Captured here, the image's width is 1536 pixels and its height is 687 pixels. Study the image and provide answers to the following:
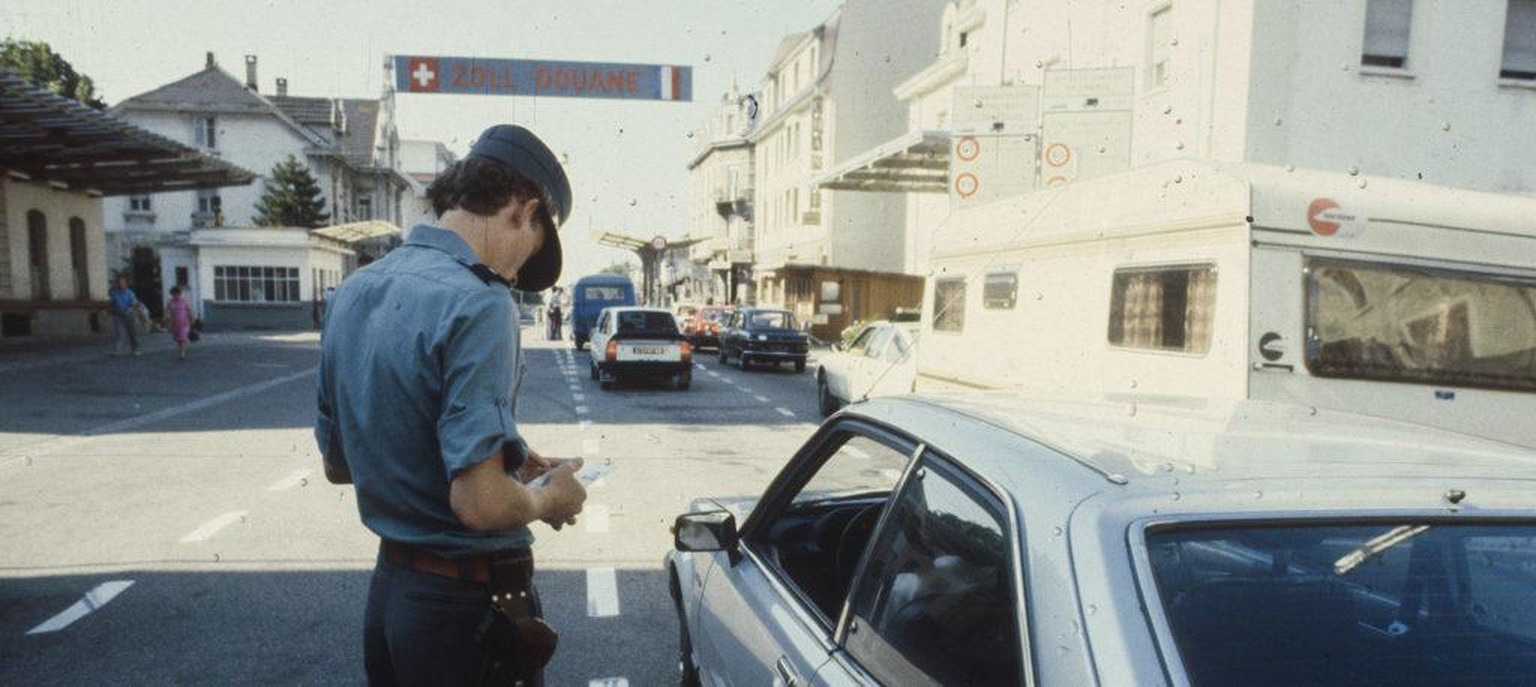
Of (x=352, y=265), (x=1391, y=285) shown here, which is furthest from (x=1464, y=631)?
(x=352, y=265)

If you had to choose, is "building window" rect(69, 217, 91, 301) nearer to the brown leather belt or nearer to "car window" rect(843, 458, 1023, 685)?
the brown leather belt

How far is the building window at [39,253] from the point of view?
89.4 ft

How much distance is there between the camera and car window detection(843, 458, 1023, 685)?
169 cm

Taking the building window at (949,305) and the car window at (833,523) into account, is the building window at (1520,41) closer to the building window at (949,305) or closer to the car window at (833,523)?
the building window at (949,305)

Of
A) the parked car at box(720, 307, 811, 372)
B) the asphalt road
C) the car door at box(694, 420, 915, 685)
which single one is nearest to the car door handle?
the car door at box(694, 420, 915, 685)

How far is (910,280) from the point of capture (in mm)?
35406

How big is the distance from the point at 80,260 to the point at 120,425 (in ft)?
76.2

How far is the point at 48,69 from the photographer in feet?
133

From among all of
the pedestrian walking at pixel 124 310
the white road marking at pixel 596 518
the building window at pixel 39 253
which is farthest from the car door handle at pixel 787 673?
the building window at pixel 39 253

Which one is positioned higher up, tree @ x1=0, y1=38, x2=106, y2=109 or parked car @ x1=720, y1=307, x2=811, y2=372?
tree @ x1=0, y1=38, x2=106, y2=109

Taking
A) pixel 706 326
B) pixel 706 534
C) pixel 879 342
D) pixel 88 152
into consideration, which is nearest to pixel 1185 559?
pixel 706 534

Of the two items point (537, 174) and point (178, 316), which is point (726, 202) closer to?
point (178, 316)

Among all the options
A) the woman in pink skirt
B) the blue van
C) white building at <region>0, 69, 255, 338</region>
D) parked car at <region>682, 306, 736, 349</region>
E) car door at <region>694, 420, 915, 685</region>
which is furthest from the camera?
the blue van

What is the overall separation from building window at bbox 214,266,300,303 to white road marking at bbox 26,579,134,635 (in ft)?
133
